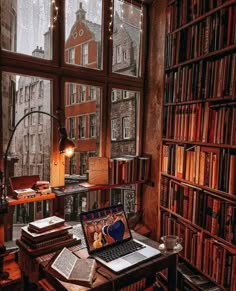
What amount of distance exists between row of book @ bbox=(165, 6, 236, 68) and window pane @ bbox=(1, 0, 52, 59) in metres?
1.22

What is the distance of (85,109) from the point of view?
9.13 ft

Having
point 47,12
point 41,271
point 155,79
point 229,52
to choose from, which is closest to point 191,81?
point 229,52

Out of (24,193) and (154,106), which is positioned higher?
(154,106)

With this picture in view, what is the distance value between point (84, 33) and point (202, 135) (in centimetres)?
161

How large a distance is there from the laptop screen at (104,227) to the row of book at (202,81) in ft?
4.00

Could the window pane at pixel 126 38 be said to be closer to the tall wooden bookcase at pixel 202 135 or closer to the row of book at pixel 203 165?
the tall wooden bookcase at pixel 202 135

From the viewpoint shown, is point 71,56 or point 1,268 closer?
point 1,268

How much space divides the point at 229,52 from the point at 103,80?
4.14 feet

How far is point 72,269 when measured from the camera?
154 cm

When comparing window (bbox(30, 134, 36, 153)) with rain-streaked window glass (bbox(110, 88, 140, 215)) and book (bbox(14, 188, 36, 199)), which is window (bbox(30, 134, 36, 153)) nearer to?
book (bbox(14, 188, 36, 199))

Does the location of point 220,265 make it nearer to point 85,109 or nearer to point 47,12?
point 85,109

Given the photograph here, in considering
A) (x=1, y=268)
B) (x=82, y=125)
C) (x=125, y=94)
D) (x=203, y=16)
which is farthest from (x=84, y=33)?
(x=1, y=268)

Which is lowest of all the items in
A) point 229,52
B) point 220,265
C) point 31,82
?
point 220,265

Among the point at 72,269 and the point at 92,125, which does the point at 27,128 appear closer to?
the point at 92,125
